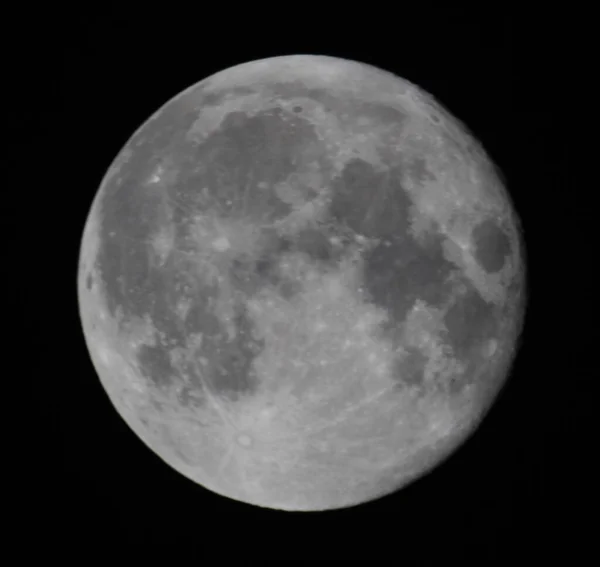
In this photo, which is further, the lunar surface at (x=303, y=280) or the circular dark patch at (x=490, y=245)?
the circular dark patch at (x=490, y=245)

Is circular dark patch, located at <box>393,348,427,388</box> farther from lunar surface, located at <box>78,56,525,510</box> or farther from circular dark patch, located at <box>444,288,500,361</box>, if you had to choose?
circular dark patch, located at <box>444,288,500,361</box>

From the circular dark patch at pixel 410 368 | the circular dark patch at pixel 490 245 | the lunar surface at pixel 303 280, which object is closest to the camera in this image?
the lunar surface at pixel 303 280

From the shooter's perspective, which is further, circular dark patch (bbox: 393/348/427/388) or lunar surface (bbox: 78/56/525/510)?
circular dark patch (bbox: 393/348/427/388)

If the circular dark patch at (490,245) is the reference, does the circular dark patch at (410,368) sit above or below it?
below

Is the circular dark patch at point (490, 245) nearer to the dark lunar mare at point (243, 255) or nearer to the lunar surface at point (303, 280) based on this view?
the lunar surface at point (303, 280)

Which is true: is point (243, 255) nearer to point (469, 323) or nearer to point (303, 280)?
point (303, 280)

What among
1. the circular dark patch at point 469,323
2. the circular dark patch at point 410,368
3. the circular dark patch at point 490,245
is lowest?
the circular dark patch at point 410,368

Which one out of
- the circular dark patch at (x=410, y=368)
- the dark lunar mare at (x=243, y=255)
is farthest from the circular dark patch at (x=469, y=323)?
the circular dark patch at (x=410, y=368)

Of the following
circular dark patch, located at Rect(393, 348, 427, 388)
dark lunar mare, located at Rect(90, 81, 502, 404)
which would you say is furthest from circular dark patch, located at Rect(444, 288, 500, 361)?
circular dark patch, located at Rect(393, 348, 427, 388)
